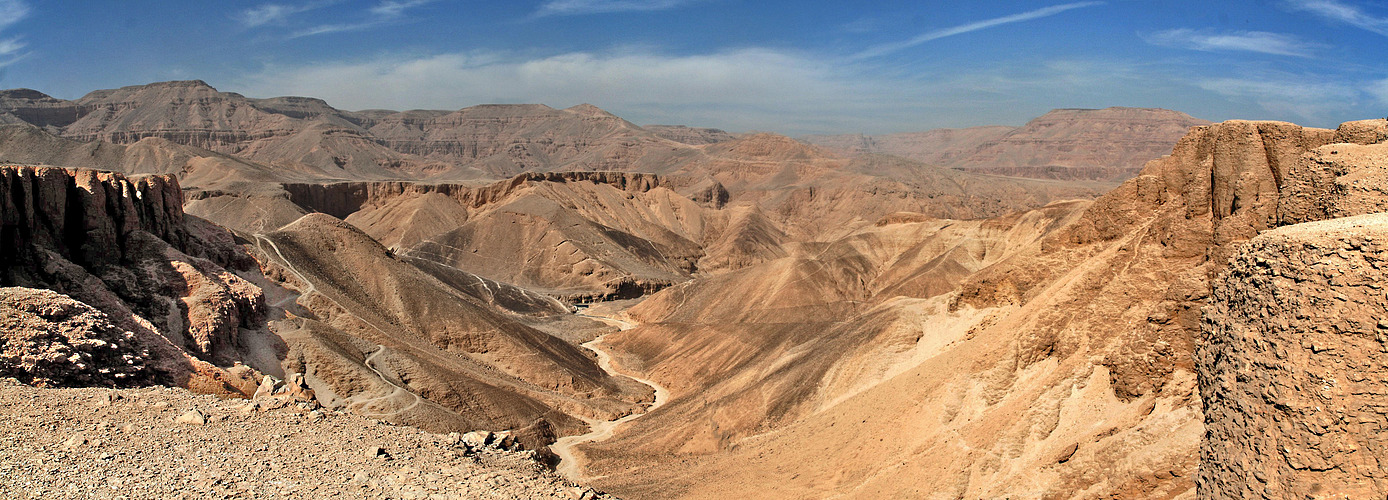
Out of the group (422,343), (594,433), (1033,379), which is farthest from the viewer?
(422,343)

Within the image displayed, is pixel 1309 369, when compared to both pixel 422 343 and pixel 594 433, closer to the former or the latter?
pixel 594 433

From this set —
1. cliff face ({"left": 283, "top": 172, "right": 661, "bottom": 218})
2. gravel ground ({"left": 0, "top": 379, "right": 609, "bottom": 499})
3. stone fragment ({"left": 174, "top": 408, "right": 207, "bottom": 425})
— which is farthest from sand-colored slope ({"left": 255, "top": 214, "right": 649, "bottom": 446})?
cliff face ({"left": 283, "top": 172, "right": 661, "bottom": 218})

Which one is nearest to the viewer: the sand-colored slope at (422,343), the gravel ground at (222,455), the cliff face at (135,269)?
the gravel ground at (222,455)

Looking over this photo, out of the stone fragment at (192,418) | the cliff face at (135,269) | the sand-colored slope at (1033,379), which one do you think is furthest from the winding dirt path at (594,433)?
the stone fragment at (192,418)

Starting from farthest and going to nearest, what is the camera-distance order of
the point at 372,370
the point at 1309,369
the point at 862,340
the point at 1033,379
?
1. the point at 372,370
2. the point at 862,340
3. the point at 1033,379
4. the point at 1309,369

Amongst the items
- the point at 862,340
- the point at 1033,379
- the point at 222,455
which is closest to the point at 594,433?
the point at 862,340

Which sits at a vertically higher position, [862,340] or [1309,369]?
[1309,369]

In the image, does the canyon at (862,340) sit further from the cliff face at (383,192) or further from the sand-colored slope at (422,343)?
the cliff face at (383,192)

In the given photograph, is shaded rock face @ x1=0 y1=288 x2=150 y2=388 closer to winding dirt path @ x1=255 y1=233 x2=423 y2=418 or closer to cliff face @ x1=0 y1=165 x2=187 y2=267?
winding dirt path @ x1=255 y1=233 x2=423 y2=418
